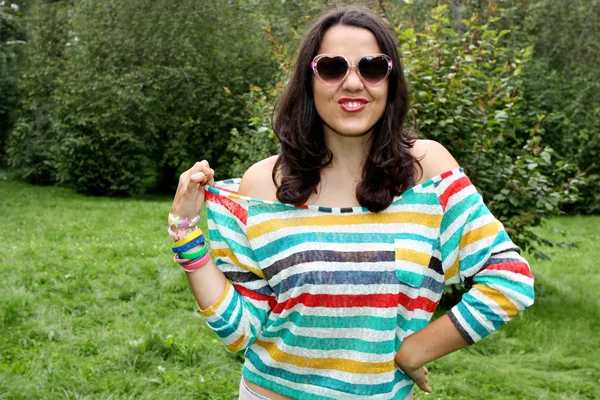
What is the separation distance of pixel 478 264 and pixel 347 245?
0.32 m

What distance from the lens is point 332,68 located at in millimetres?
1704

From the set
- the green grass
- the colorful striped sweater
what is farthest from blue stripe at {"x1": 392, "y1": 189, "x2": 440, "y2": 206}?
the green grass

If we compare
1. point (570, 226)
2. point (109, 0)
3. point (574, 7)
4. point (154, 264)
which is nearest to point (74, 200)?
point (109, 0)

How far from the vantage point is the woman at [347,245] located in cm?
160

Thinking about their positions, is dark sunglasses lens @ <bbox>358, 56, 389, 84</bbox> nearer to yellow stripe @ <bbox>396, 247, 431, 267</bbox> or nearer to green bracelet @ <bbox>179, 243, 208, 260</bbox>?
yellow stripe @ <bbox>396, 247, 431, 267</bbox>

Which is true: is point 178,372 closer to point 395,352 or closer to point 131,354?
Answer: point 131,354

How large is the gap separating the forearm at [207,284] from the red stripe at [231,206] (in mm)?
146

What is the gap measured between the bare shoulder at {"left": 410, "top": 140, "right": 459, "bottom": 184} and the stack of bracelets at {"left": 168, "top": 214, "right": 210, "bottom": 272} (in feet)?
1.92

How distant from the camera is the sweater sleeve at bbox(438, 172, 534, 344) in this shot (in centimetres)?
156

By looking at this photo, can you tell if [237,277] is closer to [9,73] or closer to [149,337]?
[149,337]

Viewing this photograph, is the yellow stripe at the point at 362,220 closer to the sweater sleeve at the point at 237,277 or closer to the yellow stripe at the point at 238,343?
the sweater sleeve at the point at 237,277

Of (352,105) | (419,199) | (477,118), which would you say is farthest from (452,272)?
(477,118)

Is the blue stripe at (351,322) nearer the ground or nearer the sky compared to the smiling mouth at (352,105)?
nearer the ground

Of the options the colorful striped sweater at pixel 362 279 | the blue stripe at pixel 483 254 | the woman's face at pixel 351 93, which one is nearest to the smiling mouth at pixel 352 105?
the woman's face at pixel 351 93
